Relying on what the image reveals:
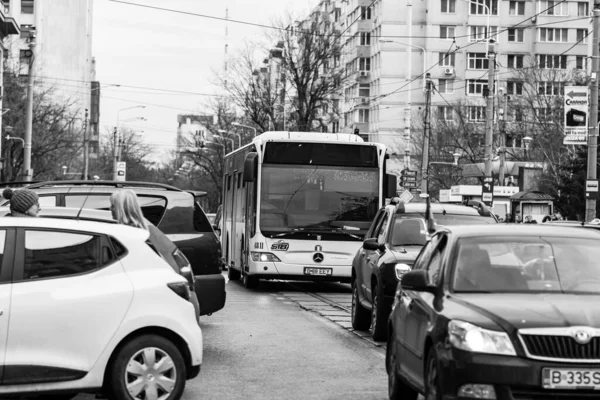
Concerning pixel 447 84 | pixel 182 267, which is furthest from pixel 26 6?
pixel 182 267

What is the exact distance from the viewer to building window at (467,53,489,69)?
373ft

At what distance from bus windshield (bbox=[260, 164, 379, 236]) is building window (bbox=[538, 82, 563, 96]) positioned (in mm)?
49866

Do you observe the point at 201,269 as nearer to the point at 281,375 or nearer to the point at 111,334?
the point at 281,375

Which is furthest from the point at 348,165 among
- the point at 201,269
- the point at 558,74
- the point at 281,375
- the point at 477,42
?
the point at 477,42

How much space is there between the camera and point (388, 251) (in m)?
15.5

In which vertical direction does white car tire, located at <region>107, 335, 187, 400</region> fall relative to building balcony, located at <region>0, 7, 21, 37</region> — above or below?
below

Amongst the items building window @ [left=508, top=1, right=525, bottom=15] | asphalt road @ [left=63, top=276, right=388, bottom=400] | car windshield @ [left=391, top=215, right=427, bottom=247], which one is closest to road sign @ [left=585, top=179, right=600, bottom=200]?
asphalt road @ [left=63, top=276, right=388, bottom=400]

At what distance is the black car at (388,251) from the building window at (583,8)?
100m

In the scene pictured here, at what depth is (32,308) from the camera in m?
8.73

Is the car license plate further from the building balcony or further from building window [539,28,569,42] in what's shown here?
building window [539,28,569,42]

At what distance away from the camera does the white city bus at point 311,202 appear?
24.8m

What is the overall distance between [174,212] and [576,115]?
64.8 feet

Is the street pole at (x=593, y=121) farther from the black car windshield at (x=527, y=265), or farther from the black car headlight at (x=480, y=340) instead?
the black car headlight at (x=480, y=340)

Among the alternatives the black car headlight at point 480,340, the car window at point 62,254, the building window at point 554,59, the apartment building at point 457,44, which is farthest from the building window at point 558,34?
the black car headlight at point 480,340
